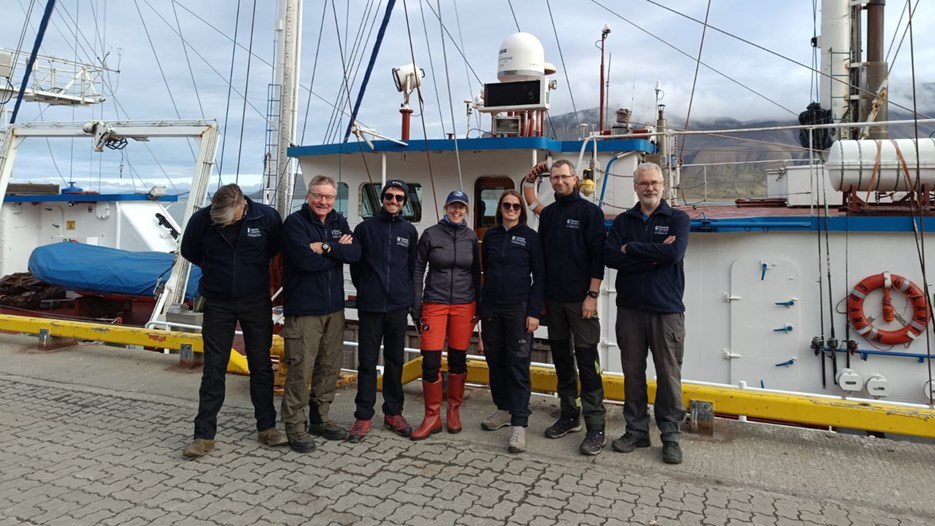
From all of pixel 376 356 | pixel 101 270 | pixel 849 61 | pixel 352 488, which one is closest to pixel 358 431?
pixel 376 356

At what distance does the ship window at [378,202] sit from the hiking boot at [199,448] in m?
4.69

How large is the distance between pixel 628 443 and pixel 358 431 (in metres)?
1.84

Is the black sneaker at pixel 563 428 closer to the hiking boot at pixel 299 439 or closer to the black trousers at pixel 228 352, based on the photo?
the hiking boot at pixel 299 439

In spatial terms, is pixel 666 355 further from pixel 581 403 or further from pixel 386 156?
pixel 386 156

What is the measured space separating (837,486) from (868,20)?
8616 millimetres

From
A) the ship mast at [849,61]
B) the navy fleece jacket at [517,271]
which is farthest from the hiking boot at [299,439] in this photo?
the ship mast at [849,61]

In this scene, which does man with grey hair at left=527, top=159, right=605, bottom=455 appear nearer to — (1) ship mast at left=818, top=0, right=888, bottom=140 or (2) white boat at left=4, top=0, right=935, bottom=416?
(2) white boat at left=4, top=0, right=935, bottom=416

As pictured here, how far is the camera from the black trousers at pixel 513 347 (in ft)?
13.4

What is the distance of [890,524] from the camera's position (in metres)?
3.00

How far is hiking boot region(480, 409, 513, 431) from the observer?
14.4 feet

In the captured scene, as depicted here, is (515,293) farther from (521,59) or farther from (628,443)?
(521,59)

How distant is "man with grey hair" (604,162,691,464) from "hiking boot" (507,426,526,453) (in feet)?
1.96

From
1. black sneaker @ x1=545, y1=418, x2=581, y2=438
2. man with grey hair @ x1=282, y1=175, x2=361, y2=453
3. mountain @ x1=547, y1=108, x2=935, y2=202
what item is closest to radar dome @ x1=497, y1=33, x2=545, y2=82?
mountain @ x1=547, y1=108, x2=935, y2=202

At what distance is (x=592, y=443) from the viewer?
390 cm
